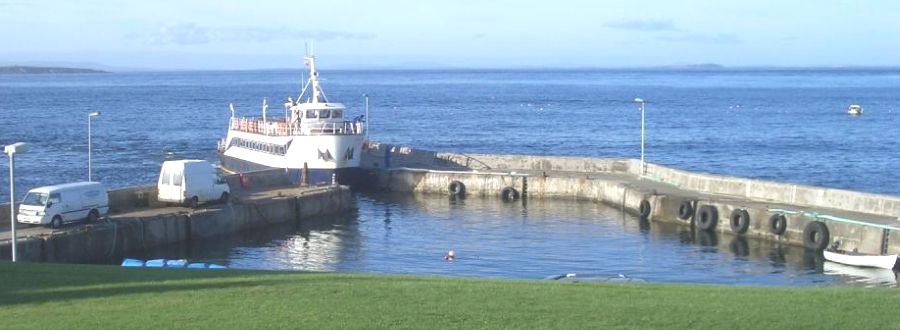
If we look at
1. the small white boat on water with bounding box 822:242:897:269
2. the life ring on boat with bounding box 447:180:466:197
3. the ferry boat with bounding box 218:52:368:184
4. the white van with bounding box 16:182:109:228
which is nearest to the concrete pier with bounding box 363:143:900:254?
the life ring on boat with bounding box 447:180:466:197

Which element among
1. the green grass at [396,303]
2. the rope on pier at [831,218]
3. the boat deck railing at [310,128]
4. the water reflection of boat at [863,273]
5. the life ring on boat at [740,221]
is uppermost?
the boat deck railing at [310,128]

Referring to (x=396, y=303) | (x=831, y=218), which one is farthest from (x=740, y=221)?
(x=396, y=303)

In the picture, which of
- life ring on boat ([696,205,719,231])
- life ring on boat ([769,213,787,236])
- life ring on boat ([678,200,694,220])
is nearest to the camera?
life ring on boat ([769,213,787,236])

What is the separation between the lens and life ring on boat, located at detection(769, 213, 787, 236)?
4169 centimetres

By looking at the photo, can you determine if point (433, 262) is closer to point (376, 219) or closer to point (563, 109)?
point (376, 219)

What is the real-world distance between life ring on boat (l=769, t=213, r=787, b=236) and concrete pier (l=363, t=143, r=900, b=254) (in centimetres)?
4

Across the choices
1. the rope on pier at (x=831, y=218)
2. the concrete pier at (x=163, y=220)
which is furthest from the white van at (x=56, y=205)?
the rope on pier at (x=831, y=218)

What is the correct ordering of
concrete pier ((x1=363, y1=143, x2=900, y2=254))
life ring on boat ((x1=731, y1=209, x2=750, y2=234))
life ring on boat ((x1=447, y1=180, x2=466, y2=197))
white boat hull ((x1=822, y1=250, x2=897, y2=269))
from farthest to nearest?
life ring on boat ((x1=447, y1=180, x2=466, y2=197))
life ring on boat ((x1=731, y1=209, x2=750, y2=234))
concrete pier ((x1=363, y1=143, x2=900, y2=254))
white boat hull ((x1=822, y1=250, x2=897, y2=269))

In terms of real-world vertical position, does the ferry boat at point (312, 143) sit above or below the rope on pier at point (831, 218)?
above

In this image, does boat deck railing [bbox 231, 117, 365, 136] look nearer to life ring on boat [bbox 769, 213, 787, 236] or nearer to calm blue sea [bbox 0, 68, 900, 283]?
calm blue sea [bbox 0, 68, 900, 283]

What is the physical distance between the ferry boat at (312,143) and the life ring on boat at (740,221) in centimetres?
2133

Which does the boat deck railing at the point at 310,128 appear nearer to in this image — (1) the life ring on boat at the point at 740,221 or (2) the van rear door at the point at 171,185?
(2) the van rear door at the point at 171,185

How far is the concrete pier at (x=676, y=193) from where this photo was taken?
131 feet

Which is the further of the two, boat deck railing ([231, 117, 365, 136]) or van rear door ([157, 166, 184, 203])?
boat deck railing ([231, 117, 365, 136])
